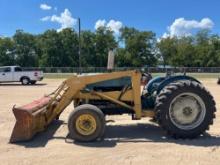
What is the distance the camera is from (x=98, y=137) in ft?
31.1

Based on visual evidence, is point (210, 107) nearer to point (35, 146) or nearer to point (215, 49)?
point (35, 146)

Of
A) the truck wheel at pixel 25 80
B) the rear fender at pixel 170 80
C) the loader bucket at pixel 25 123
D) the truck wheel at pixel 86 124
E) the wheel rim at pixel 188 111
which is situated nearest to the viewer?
the loader bucket at pixel 25 123

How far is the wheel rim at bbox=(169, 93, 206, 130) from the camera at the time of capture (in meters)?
9.73

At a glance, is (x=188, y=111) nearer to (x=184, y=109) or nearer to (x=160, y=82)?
(x=184, y=109)

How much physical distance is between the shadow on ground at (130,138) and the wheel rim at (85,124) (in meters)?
0.30

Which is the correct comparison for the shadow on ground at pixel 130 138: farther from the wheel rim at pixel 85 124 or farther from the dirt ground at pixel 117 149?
the wheel rim at pixel 85 124

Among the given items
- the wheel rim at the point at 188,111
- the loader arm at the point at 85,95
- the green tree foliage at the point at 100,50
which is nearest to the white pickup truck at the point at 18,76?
the loader arm at the point at 85,95

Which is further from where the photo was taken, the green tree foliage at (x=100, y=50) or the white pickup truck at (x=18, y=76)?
the green tree foliage at (x=100, y=50)

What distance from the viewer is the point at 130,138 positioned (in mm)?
9867

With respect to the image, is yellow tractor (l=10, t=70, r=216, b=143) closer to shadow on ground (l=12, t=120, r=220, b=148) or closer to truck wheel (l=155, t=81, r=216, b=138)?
truck wheel (l=155, t=81, r=216, b=138)

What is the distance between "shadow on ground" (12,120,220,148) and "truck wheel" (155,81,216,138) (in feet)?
0.79

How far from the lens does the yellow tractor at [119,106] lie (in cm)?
945

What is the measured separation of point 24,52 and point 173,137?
91.6m

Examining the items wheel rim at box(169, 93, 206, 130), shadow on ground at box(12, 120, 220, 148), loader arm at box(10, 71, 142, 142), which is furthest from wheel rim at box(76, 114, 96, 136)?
wheel rim at box(169, 93, 206, 130)
